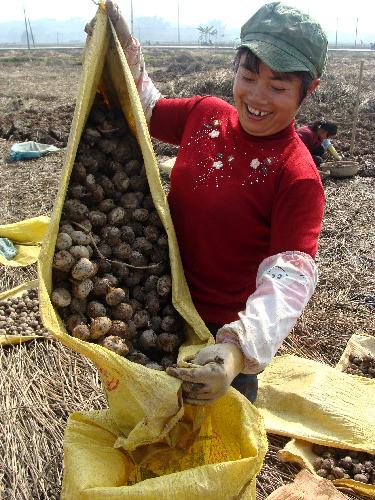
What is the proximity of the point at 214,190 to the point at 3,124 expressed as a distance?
9.31 meters

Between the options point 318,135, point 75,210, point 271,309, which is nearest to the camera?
point 271,309

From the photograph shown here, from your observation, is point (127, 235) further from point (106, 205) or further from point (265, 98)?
point (265, 98)

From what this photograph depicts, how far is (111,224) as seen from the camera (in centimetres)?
200

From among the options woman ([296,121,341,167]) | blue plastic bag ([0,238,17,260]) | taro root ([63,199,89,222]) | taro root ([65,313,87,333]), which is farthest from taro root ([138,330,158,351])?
woman ([296,121,341,167])

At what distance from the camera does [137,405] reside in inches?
63.6

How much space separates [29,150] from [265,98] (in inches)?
279

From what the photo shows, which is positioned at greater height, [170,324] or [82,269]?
[82,269]

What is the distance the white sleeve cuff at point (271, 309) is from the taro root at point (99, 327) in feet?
1.23

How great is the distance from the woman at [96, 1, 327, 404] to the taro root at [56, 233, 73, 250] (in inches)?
17.1

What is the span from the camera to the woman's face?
1749 millimetres

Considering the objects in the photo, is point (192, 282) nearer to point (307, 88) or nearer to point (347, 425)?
point (307, 88)

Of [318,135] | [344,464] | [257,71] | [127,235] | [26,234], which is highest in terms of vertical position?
[257,71]

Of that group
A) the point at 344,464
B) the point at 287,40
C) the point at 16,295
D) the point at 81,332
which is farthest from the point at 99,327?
the point at 16,295

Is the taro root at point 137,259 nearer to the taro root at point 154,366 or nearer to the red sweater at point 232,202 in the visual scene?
the red sweater at point 232,202
